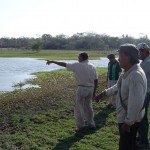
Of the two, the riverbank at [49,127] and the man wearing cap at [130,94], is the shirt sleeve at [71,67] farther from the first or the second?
the man wearing cap at [130,94]

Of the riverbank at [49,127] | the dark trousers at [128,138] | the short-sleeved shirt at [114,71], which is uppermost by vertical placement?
the short-sleeved shirt at [114,71]

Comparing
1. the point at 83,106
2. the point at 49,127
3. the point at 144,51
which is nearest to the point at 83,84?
the point at 83,106

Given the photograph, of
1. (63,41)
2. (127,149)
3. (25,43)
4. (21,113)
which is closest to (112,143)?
(127,149)

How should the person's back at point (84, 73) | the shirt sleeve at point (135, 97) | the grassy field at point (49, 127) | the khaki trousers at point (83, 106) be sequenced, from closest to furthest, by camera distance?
1. the shirt sleeve at point (135, 97)
2. the grassy field at point (49, 127)
3. the person's back at point (84, 73)
4. the khaki trousers at point (83, 106)

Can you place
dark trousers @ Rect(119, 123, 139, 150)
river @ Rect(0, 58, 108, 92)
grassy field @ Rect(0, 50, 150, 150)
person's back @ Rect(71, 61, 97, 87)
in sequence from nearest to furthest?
1. dark trousers @ Rect(119, 123, 139, 150)
2. grassy field @ Rect(0, 50, 150, 150)
3. person's back @ Rect(71, 61, 97, 87)
4. river @ Rect(0, 58, 108, 92)

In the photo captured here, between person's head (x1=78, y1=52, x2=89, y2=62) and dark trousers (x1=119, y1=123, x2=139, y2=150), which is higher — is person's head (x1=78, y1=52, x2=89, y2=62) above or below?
above

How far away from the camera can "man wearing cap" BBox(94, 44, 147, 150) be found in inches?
172

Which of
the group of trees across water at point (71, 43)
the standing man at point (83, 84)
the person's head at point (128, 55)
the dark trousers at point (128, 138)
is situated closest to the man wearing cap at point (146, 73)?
the dark trousers at point (128, 138)

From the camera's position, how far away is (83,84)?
796cm

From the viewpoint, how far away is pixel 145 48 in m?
6.46

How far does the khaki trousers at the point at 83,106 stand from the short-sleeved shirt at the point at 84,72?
0.15 metres

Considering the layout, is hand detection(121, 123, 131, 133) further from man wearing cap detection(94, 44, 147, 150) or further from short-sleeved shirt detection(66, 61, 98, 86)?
short-sleeved shirt detection(66, 61, 98, 86)

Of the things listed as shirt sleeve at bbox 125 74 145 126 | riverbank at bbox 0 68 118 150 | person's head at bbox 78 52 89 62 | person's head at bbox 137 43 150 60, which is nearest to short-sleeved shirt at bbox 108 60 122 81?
riverbank at bbox 0 68 118 150

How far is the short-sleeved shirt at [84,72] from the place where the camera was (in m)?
7.82
